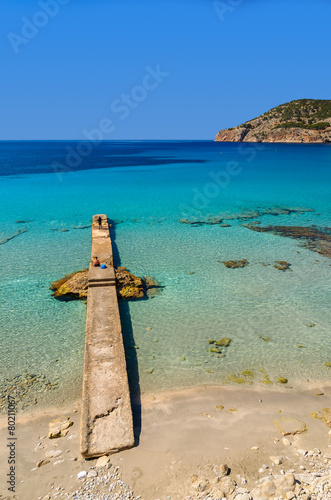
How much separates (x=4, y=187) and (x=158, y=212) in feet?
63.8

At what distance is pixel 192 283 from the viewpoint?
40.8 feet

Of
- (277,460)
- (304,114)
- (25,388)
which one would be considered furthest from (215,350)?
(304,114)

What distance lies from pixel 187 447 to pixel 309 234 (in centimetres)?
1502

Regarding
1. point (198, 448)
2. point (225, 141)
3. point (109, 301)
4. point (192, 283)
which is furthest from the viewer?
point (225, 141)

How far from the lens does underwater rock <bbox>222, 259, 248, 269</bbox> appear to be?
13898mm

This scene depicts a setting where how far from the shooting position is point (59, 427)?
626 centimetres

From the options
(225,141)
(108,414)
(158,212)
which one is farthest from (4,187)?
Answer: (225,141)

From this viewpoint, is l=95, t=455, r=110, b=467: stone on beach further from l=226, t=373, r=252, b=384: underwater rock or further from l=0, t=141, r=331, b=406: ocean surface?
l=226, t=373, r=252, b=384: underwater rock

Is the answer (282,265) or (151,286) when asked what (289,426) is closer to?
(151,286)

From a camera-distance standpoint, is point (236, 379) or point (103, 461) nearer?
point (103, 461)

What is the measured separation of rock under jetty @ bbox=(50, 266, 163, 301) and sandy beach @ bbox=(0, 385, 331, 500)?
14.9 ft

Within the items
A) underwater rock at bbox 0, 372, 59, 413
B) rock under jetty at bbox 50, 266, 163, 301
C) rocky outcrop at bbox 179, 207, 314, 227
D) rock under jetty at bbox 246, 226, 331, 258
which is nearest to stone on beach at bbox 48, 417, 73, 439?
underwater rock at bbox 0, 372, 59, 413

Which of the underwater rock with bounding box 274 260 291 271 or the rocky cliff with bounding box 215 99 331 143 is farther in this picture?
the rocky cliff with bounding box 215 99 331 143

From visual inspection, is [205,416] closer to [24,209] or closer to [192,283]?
[192,283]
